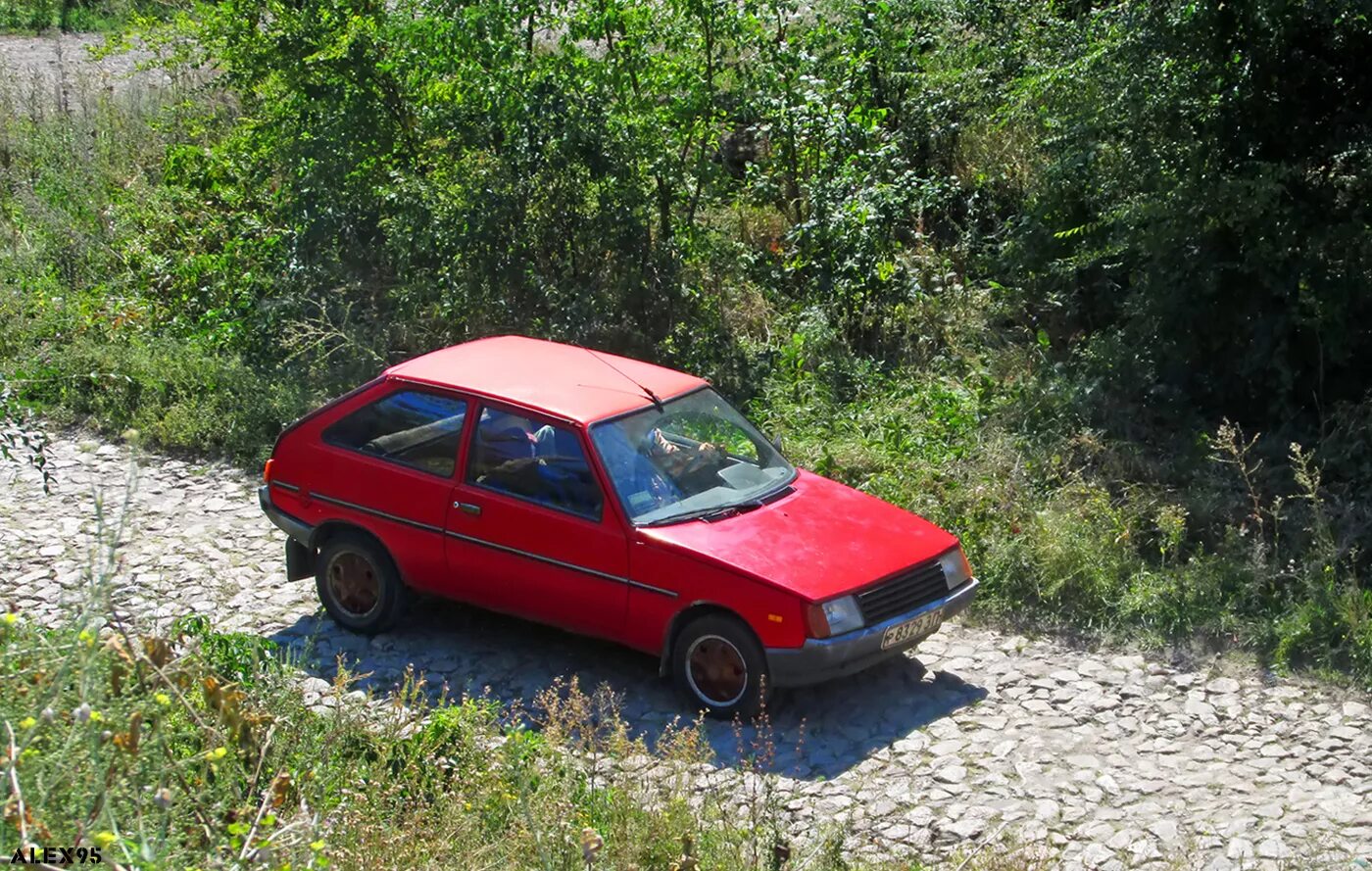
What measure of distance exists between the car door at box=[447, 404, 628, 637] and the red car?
11mm

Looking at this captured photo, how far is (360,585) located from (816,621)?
2988mm

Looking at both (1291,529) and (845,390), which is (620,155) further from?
(1291,529)

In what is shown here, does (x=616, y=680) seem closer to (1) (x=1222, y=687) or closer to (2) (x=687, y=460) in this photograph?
(2) (x=687, y=460)

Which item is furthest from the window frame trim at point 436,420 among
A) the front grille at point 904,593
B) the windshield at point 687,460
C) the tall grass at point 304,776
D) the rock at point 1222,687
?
the rock at point 1222,687

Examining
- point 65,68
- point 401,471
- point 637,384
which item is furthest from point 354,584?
point 65,68

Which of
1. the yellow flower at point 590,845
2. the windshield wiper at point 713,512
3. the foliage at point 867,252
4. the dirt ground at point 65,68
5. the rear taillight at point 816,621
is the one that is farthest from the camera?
the dirt ground at point 65,68

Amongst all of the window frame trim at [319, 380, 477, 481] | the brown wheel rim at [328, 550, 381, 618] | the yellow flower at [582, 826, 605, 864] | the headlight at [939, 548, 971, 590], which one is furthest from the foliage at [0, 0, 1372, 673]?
the yellow flower at [582, 826, 605, 864]

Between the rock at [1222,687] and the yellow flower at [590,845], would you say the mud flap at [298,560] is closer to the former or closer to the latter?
the yellow flower at [590,845]

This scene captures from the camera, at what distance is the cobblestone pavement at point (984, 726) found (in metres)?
6.79

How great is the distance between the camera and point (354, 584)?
8992 mm

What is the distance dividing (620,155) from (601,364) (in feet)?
12.9

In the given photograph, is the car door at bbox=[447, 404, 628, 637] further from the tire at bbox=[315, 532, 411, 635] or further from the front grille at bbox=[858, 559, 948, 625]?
the front grille at bbox=[858, 559, 948, 625]

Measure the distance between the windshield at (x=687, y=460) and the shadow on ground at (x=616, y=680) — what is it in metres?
1.01

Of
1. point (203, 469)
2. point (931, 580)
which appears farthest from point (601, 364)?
point (203, 469)
